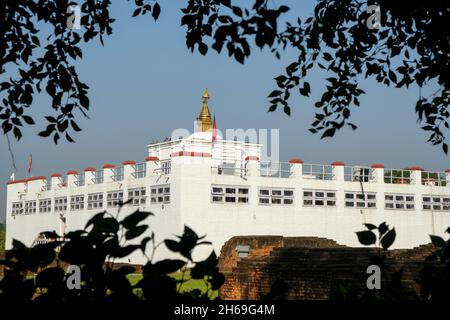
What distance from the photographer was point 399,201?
3638 cm

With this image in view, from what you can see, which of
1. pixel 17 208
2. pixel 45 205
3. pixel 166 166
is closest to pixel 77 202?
pixel 45 205

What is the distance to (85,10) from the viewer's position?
536 cm

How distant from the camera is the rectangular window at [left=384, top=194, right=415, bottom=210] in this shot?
36.0m

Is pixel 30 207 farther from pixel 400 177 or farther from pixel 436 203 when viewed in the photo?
pixel 436 203

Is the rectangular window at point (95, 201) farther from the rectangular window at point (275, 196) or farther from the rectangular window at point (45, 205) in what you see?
the rectangular window at point (275, 196)

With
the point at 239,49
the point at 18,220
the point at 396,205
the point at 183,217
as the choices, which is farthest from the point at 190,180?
the point at 239,49

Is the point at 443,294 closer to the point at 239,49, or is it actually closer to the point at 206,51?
the point at 239,49

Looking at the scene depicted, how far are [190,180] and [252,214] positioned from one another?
11.4 feet

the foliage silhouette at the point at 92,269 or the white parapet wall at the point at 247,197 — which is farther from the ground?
the white parapet wall at the point at 247,197

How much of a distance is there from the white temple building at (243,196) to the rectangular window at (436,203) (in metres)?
0.05

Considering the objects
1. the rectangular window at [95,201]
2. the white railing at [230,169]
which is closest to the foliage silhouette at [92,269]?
the white railing at [230,169]

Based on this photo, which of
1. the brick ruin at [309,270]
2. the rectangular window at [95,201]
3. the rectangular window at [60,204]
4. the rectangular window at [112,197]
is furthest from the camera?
the rectangular window at [60,204]

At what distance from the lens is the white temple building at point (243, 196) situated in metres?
31.7

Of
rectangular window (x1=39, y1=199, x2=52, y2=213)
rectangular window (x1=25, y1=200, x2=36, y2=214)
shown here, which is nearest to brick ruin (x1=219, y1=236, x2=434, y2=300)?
rectangular window (x1=39, y1=199, x2=52, y2=213)
